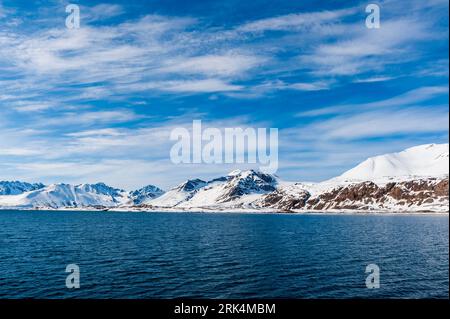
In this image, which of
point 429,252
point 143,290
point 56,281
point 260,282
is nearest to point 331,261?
point 260,282

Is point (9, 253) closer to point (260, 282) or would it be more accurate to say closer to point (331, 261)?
point (260, 282)

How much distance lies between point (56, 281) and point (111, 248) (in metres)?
41.1

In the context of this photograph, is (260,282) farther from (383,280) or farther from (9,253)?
(9,253)

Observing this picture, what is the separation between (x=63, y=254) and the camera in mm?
87250
